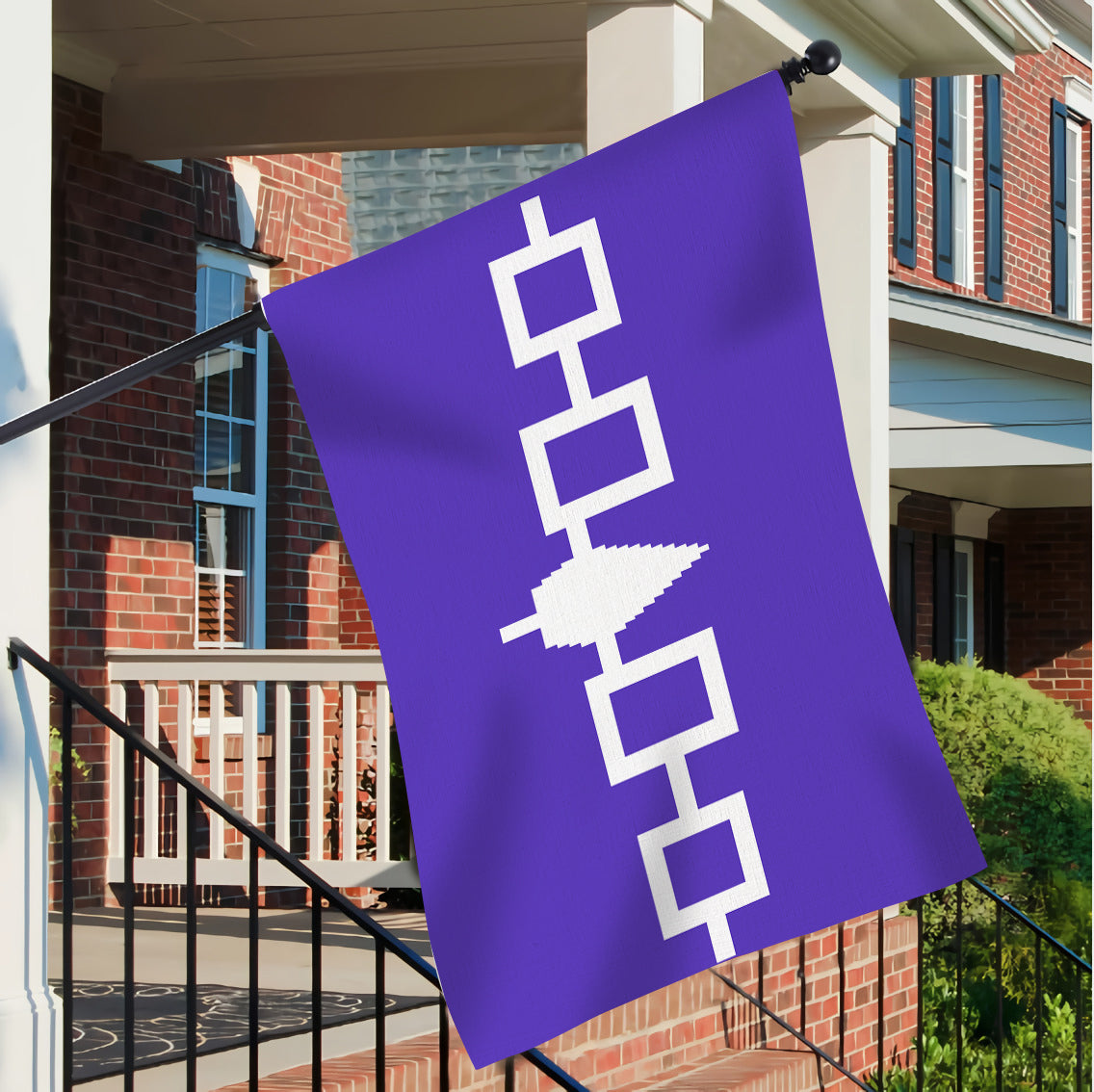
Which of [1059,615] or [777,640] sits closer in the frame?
[777,640]

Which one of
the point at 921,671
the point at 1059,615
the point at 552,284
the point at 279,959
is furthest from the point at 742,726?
the point at 1059,615

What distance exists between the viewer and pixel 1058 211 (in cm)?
1579

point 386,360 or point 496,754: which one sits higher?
point 386,360

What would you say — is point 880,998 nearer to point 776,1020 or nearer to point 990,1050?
point 776,1020

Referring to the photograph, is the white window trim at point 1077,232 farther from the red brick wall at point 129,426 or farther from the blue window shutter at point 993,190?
the red brick wall at point 129,426

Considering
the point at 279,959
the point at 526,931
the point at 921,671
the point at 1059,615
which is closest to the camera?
the point at 526,931

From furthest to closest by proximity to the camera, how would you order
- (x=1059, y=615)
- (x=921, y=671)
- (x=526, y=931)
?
(x=1059, y=615)
(x=921, y=671)
(x=526, y=931)

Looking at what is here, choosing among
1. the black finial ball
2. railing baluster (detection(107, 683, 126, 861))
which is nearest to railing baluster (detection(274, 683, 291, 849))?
railing baluster (detection(107, 683, 126, 861))

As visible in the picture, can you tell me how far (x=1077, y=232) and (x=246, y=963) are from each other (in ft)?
42.9

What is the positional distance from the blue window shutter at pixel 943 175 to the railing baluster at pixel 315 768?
8.54 m

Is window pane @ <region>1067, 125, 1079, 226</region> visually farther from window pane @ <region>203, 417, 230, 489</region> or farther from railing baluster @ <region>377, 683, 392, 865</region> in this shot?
railing baluster @ <region>377, 683, 392, 865</region>

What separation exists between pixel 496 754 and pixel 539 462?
0.44 m

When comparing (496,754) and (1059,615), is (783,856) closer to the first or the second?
(496,754)

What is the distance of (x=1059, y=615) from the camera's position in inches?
616
